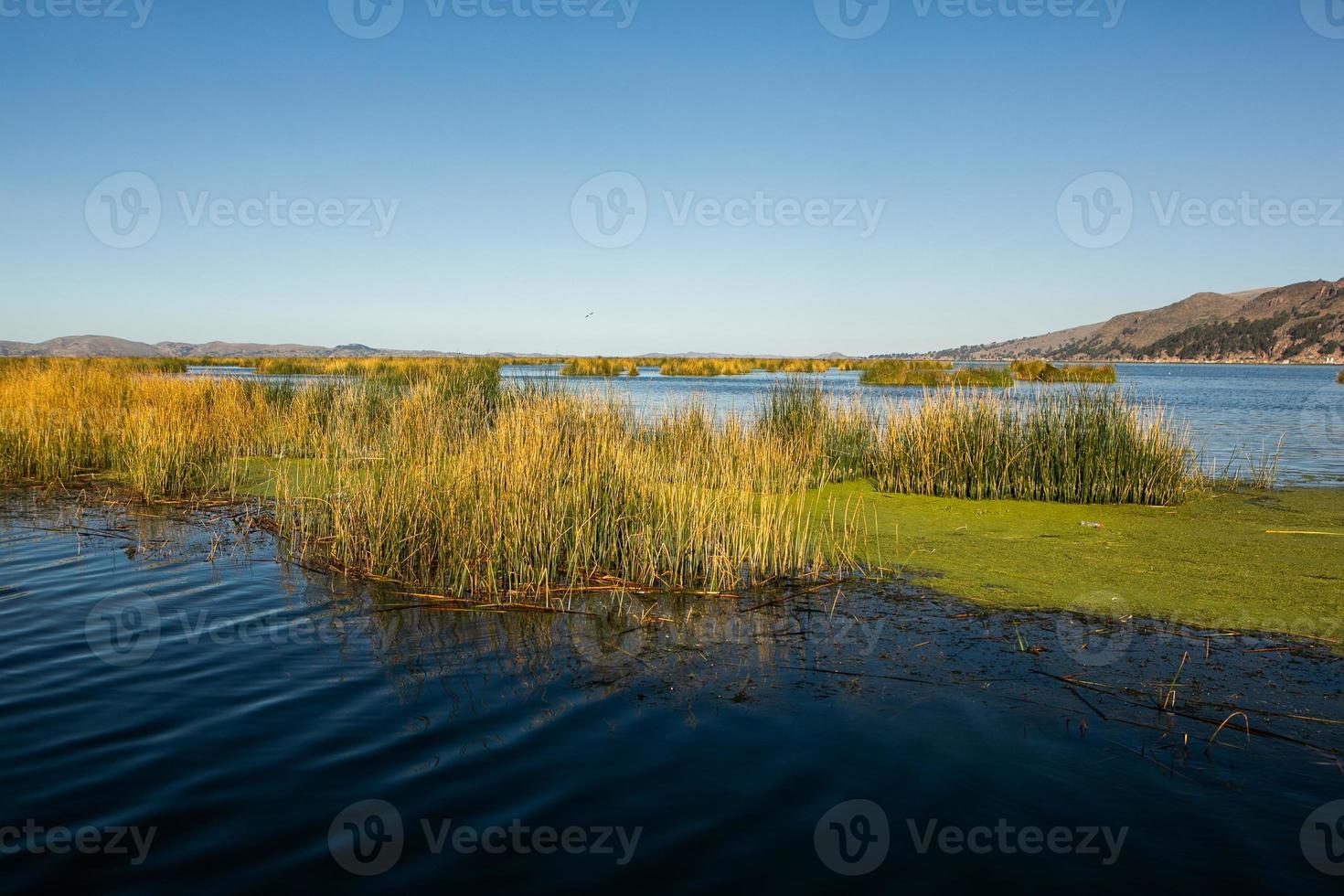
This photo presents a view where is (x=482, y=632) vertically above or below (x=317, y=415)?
below

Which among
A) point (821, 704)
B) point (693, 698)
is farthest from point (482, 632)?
point (821, 704)

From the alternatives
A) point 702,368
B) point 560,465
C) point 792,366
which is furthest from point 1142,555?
point 792,366

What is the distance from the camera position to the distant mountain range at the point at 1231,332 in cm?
10131

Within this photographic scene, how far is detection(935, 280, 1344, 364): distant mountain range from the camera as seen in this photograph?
332 feet

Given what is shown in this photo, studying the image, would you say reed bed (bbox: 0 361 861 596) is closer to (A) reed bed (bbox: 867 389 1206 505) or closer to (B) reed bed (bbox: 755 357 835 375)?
(A) reed bed (bbox: 867 389 1206 505)

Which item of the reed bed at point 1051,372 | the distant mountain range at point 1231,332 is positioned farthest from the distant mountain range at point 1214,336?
the reed bed at point 1051,372

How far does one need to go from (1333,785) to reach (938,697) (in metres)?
1.47

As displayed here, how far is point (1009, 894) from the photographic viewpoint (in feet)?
8.10

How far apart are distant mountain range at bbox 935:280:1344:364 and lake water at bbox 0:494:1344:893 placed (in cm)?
9911

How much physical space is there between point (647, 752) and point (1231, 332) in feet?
→ 463

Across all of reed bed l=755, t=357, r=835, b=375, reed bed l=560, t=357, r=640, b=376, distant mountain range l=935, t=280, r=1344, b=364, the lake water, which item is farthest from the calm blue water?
distant mountain range l=935, t=280, r=1344, b=364

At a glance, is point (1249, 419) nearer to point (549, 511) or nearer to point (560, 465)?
point (560, 465)

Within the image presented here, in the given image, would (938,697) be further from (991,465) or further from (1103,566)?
(991,465)

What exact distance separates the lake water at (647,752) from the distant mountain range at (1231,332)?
325ft
